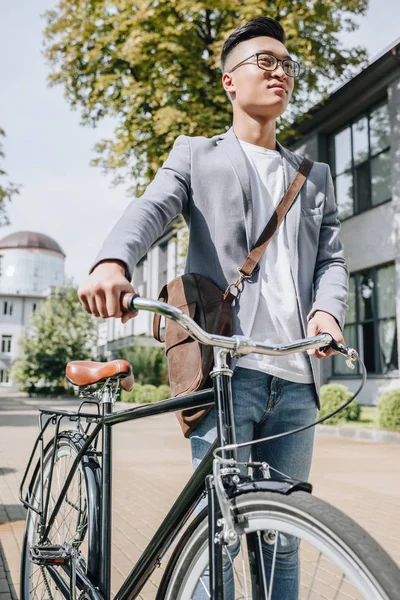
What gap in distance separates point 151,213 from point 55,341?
1818 inches

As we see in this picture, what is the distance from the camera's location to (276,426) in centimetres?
214

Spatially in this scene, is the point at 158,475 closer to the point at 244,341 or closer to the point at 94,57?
the point at 244,341

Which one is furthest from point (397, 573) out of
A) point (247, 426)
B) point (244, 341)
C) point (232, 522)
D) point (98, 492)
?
point (98, 492)

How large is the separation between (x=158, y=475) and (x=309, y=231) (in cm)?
644

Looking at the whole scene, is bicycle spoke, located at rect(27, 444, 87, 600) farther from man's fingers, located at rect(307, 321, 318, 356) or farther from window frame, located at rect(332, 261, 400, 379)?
window frame, located at rect(332, 261, 400, 379)

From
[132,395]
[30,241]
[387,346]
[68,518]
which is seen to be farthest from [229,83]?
[30,241]

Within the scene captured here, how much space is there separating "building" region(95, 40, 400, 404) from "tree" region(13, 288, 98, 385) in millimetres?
30467

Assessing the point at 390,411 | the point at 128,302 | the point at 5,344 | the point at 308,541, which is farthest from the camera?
the point at 5,344

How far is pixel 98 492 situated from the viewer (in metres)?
2.42

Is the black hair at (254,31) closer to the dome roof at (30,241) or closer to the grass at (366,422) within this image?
the grass at (366,422)

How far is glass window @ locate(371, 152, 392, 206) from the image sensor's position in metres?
16.2

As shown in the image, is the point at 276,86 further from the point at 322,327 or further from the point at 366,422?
the point at 366,422

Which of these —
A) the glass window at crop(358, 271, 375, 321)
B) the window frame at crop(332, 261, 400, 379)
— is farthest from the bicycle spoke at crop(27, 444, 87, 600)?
the glass window at crop(358, 271, 375, 321)

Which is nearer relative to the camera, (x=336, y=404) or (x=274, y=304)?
(x=274, y=304)
